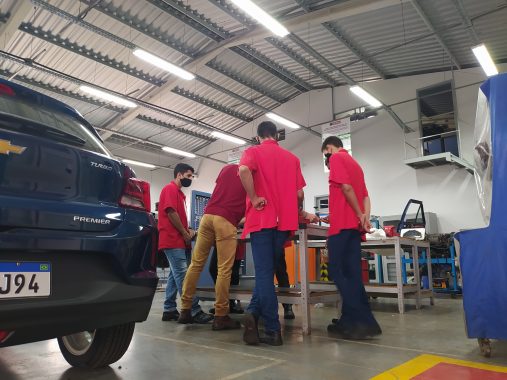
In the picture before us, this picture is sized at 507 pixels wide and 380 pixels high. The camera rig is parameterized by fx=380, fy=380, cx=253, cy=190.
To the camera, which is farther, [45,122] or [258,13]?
[258,13]

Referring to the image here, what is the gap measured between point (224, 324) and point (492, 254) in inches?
81.1

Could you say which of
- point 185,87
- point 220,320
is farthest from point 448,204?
point 220,320

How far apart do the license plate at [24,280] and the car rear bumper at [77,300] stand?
0.02m

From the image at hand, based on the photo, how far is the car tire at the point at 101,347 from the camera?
1885 mm

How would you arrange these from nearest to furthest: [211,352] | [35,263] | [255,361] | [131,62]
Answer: [35,263]
[255,361]
[211,352]
[131,62]

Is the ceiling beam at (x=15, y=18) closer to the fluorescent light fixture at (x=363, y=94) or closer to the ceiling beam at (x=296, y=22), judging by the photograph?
the ceiling beam at (x=296, y=22)

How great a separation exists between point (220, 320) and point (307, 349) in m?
0.97

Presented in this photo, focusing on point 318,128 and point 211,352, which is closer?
point 211,352

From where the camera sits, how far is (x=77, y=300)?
1356 millimetres

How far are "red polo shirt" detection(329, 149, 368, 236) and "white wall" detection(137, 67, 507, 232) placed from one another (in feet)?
29.0

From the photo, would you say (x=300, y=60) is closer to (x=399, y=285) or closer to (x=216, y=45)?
(x=216, y=45)

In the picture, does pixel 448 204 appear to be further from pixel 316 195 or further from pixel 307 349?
pixel 307 349

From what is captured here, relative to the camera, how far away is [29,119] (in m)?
1.46

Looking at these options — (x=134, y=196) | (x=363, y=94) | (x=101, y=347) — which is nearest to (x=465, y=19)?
(x=363, y=94)
